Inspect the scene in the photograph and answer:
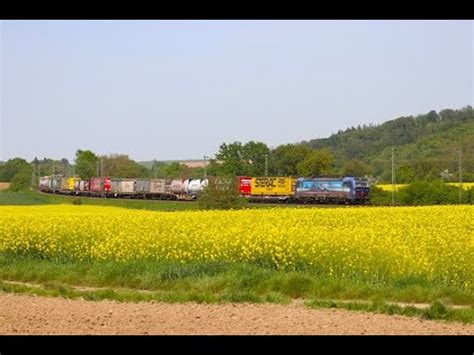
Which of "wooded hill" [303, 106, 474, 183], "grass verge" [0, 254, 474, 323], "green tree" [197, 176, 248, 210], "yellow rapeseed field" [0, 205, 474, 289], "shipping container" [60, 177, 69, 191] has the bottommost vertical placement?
"grass verge" [0, 254, 474, 323]

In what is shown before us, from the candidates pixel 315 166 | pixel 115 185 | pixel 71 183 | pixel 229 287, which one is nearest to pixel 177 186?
pixel 115 185

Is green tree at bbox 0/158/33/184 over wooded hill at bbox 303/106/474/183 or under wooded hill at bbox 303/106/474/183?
under

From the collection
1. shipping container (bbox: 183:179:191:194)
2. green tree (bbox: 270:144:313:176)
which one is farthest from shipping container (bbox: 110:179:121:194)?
green tree (bbox: 270:144:313:176)

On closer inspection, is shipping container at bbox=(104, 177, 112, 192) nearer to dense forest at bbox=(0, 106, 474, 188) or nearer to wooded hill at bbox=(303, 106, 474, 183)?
dense forest at bbox=(0, 106, 474, 188)

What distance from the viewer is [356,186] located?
3909cm

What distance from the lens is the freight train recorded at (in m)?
39.3

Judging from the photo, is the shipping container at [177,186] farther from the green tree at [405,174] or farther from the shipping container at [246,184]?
the green tree at [405,174]

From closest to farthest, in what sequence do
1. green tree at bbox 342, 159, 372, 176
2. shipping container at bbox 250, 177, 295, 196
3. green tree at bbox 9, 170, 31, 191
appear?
shipping container at bbox 250, 177, 295, 196 < green tree at bbox 9, 170, 31, 191 < green tree at bbox 342, 159, 372, 176

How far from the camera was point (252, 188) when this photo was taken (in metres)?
42.6

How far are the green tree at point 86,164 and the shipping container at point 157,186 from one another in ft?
12.5

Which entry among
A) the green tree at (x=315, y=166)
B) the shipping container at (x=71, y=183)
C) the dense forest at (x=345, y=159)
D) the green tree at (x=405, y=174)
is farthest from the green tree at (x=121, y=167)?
the green tree at (x=405, y=174)
